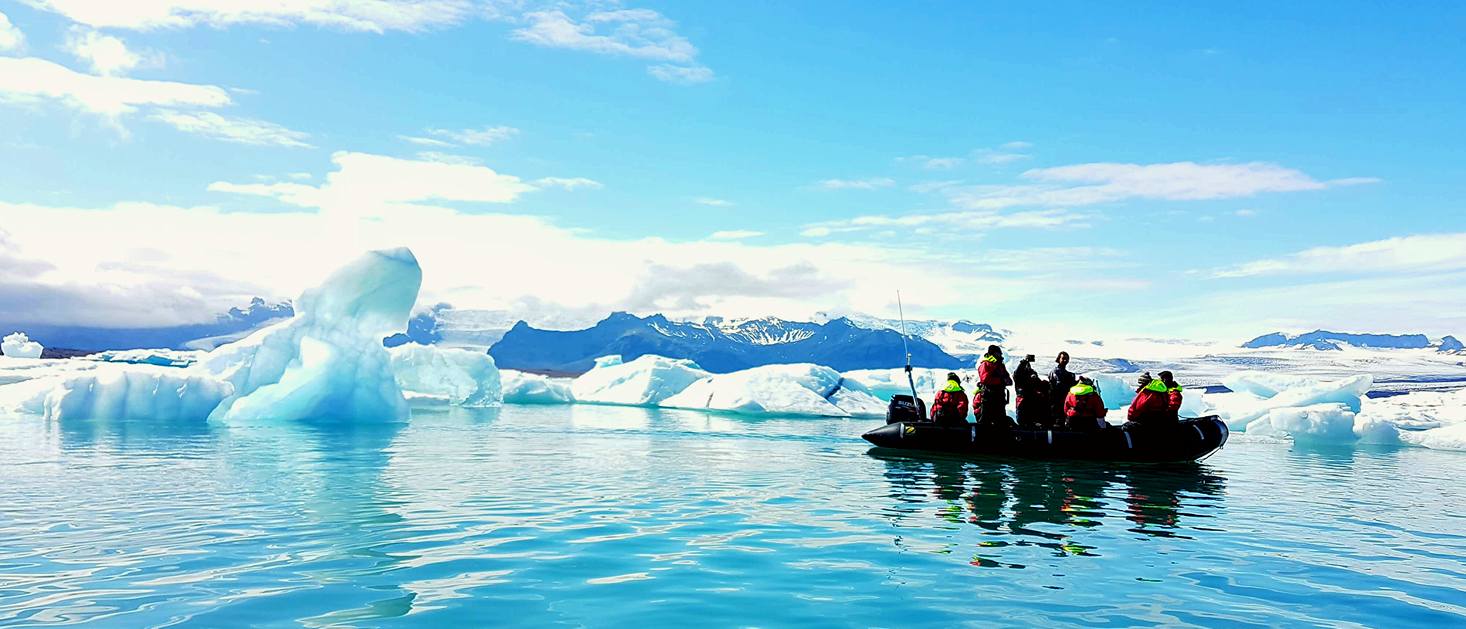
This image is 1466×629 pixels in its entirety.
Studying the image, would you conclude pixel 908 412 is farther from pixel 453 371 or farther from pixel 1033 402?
pixel 453 371

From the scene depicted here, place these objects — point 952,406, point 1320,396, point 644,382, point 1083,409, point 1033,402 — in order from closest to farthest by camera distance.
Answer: point 1083,409 → point 1033,402 → point 952,406 → point 1320,396 → point 644,382

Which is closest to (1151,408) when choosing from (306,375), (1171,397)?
(1171,397)

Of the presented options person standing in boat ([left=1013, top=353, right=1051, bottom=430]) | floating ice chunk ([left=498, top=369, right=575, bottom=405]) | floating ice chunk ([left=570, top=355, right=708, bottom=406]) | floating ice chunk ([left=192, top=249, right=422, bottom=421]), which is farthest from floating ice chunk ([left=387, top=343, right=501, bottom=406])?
person standing in boat ([left=1013, top=353, right=1051, bottom=430])

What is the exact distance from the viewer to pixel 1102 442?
18484 millimetres

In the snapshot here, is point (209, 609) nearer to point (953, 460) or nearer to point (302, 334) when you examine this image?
point (953, 460)

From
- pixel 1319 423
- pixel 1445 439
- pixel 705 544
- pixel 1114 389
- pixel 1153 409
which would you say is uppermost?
pixel 1153 409

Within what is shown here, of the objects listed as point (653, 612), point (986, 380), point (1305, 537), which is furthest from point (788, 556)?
point (986, 380)

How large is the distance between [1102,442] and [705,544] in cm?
1224

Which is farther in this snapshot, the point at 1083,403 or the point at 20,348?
the point at 20,348

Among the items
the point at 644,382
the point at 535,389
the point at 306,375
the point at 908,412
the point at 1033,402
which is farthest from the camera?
the point at 535,389

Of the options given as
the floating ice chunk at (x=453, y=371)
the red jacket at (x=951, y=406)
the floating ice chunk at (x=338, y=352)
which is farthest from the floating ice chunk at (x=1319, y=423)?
the floating ice chunk at (x=453, y=371)

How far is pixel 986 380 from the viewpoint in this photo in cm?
1953

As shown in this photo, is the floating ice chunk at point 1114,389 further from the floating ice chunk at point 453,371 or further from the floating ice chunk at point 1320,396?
the floating ice chunk at point 453,371

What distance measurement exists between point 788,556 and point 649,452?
1339 centimetres
